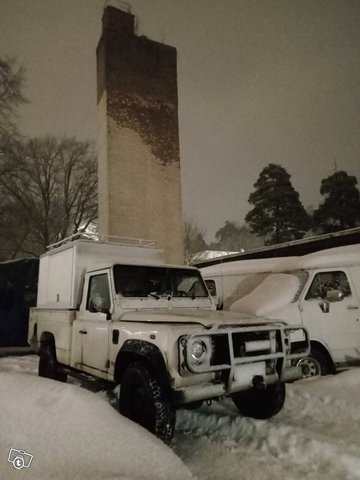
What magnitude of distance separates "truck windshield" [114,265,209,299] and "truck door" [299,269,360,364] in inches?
82.0

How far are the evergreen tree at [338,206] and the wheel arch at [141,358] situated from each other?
28.0m

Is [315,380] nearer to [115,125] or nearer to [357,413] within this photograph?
[357,413]

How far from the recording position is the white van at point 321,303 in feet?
20.3

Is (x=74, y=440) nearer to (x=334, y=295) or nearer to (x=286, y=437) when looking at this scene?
(x=286, y=437)

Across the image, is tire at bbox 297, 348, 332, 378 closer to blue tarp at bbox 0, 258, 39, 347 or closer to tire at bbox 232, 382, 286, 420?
tire at bbox 232, 382, 286, 420

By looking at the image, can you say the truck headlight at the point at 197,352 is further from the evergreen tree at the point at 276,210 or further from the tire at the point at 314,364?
the evergreen tree at the point at 276,210

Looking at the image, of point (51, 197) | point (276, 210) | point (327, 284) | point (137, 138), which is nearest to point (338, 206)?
point (276, 210)

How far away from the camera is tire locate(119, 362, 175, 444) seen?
3.44m

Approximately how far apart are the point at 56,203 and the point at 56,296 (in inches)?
874

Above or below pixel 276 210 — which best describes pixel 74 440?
below

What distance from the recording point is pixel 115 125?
17297mm

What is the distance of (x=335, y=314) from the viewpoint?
6398 millimetres

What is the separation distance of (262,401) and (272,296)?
254 centimetres

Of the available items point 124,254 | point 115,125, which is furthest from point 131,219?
point 124,254
